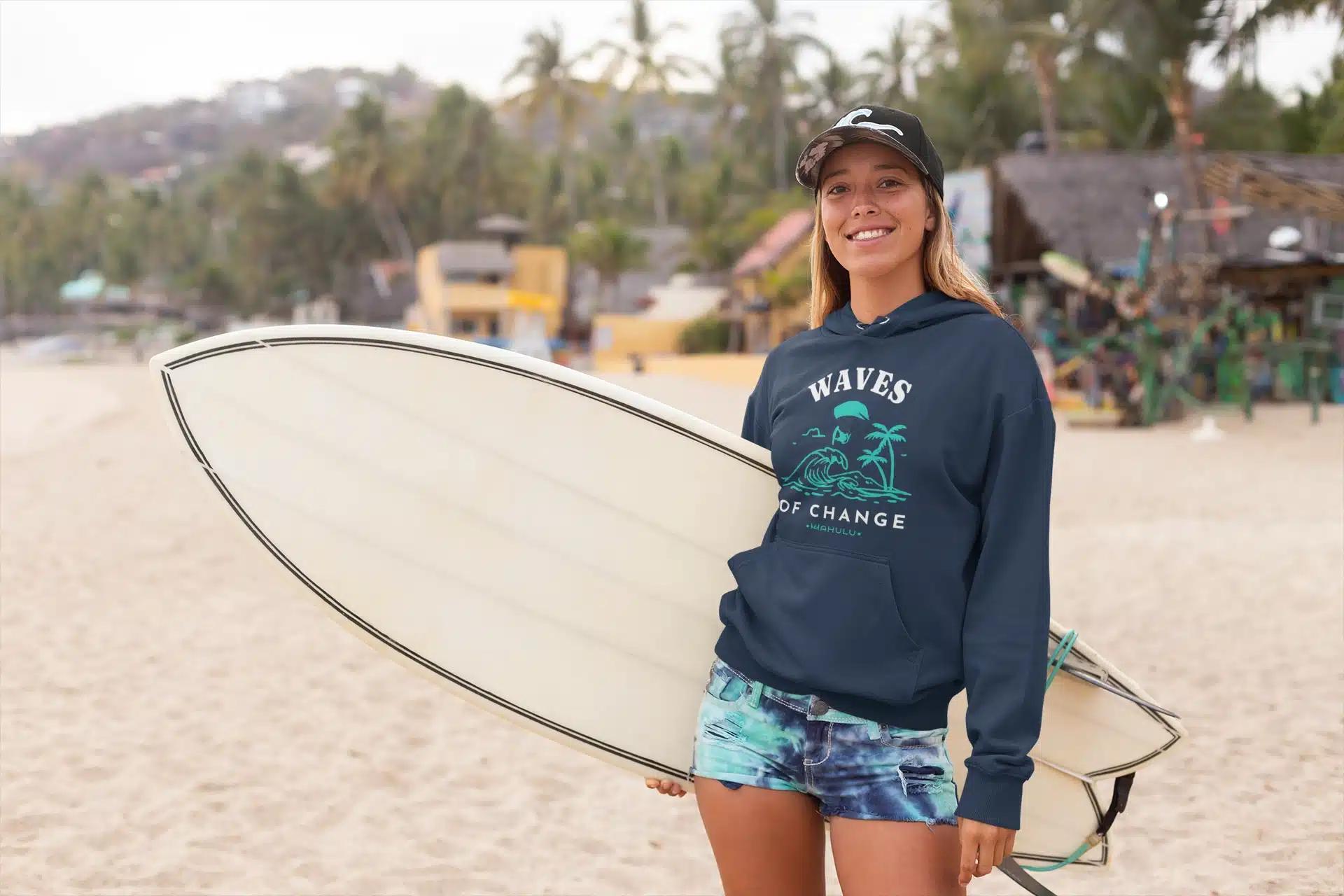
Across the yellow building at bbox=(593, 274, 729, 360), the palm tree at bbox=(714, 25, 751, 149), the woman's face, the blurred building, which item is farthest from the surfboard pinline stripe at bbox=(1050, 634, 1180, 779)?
the palm tree at bbox=(714, 25, 751, 149)

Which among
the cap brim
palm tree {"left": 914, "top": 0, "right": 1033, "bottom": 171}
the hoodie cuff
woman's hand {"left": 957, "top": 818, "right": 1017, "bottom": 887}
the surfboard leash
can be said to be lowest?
the surfboard leash

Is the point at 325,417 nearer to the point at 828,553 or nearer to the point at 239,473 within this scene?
the point at 239,473

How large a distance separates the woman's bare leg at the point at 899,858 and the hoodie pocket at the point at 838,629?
0.52 ft

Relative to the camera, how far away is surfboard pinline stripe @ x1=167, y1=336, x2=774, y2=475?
213 cm

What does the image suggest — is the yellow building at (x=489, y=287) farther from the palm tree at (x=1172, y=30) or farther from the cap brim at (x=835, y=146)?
the cap brim at (x=835, y=146)

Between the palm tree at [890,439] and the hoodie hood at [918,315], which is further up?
the hoodie hood at [918,315]

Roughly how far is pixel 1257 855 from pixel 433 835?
2393 mm

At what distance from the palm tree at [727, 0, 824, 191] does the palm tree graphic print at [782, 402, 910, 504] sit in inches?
1880

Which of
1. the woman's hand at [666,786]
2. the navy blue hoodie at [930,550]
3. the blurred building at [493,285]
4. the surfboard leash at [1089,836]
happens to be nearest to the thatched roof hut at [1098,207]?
the surfboard leash at [1089,836]

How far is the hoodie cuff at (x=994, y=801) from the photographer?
4.44ft

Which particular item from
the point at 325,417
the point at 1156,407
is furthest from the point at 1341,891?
the point at 1156,407

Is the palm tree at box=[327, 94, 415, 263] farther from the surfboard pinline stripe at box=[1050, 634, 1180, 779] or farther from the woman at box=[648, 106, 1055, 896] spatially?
the woman at box=[648, 106, 1055, 896]

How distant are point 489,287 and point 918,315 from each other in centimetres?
4171

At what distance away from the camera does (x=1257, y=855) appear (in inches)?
127
